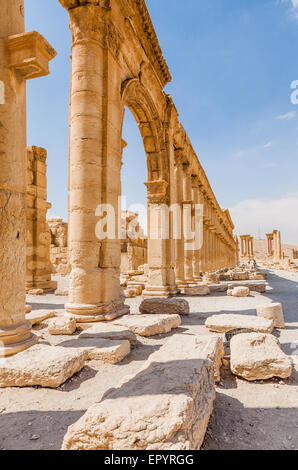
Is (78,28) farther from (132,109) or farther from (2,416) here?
(2,416)

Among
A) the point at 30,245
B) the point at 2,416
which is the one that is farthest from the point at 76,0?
the point at 30,245

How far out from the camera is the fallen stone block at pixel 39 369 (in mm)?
3027

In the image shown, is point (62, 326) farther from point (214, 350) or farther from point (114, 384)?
point (214, 350)

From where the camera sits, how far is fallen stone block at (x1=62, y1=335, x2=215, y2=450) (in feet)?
5.58

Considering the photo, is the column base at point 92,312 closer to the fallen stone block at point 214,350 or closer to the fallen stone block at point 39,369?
the fallen stone block at point 39,369

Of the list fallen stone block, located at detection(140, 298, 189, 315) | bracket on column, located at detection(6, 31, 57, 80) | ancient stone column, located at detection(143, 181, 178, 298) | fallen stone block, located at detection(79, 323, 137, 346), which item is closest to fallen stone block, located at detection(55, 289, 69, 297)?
ancient stone column, located at detection(143, 181, 178, 298)

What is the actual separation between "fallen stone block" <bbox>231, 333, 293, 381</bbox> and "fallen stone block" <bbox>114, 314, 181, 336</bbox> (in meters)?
1.82

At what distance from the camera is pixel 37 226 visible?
12.0m

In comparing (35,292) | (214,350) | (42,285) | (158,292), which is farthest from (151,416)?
(42,285)

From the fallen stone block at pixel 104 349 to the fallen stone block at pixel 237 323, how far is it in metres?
1.83

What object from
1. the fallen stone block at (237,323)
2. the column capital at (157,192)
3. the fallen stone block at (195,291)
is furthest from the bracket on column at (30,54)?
the fallen stone block at (195,291)

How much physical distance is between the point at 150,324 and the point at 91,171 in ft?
10.2

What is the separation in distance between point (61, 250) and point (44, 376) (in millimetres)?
18434

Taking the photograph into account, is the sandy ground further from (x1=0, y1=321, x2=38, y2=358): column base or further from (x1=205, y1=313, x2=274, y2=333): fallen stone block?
(x1=205, y1=313, x2=274, y2=333): fallen stone block
